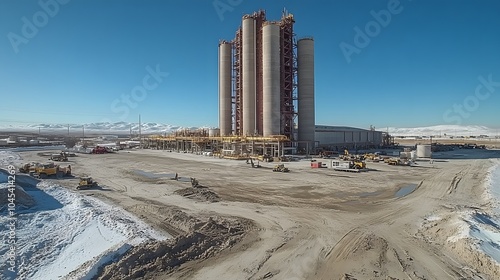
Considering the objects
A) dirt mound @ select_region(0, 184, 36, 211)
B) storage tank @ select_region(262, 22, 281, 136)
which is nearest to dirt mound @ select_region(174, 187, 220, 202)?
dirt mound @ select_region(0, 184, 36, 211)

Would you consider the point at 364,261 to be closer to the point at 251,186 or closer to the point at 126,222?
the point at 126,222

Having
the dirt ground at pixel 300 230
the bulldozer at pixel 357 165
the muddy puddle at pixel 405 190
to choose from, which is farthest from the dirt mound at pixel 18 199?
the bulldozer at pixel 357 165

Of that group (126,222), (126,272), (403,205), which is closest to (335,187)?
(403,205)

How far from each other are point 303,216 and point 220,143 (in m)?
39.1

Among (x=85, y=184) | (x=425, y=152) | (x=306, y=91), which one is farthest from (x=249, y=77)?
(x=85, y=184)

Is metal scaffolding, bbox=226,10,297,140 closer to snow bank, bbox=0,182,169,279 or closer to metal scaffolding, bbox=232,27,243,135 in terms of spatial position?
metal scaffolding, bbox=232,27,243,135

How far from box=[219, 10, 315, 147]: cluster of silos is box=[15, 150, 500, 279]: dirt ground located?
2581 centimetres

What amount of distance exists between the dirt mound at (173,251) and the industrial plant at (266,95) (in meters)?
30.3

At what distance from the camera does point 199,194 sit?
57.3 feet

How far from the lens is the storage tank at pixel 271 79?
45.2 metres

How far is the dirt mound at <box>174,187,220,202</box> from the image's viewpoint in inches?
658

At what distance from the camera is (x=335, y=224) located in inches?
475

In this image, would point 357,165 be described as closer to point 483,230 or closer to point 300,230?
point 483,230

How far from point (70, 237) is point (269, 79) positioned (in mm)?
38562
